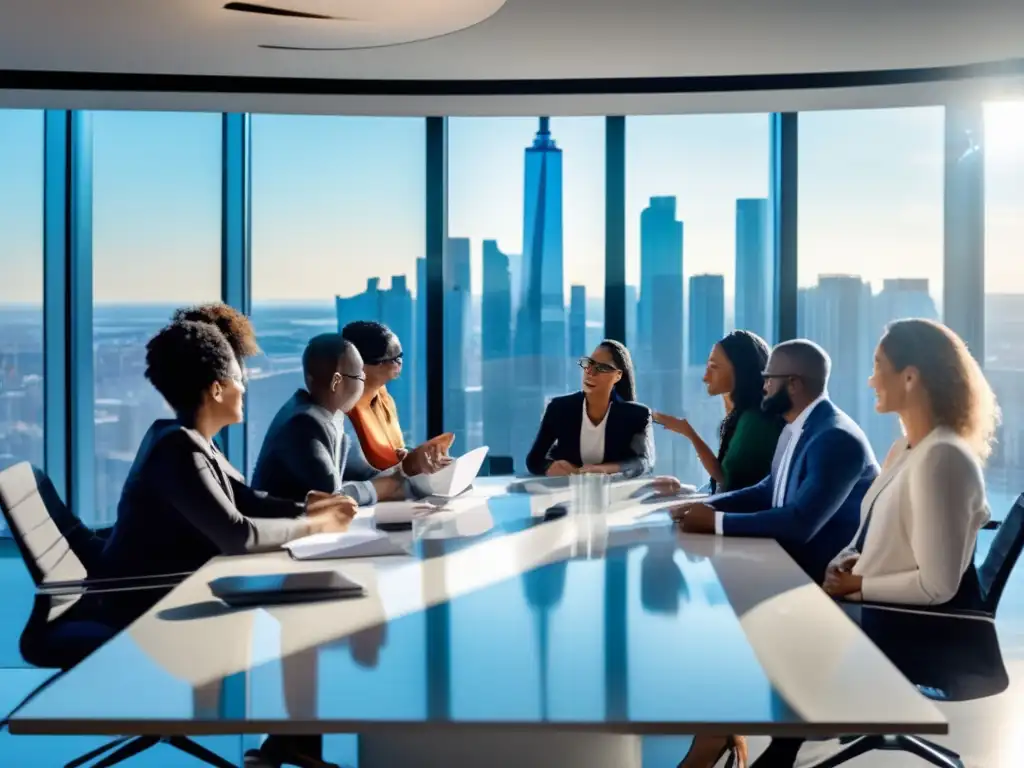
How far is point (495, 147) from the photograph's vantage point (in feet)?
24.9

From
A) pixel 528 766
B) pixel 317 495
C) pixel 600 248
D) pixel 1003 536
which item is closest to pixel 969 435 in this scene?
pixel 1003 536

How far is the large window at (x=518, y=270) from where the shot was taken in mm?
7547

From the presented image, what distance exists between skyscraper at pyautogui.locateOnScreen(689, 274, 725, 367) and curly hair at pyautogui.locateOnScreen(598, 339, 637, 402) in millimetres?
2368

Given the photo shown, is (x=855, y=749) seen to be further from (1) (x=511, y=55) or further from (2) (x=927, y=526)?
(1) (x=511, y=55)

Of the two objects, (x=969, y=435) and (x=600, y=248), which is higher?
(x=600, y=248)

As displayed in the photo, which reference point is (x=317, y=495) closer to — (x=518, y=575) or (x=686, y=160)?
(x=518, y=575)

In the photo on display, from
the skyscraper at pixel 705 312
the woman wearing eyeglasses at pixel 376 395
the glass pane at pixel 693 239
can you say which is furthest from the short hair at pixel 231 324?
the skyscraper at pixel 705 312

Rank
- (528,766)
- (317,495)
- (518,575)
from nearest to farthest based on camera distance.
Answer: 1. (528,766)
2. (518,575)
3. (317,495)

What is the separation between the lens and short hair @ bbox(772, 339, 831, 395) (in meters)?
3.78

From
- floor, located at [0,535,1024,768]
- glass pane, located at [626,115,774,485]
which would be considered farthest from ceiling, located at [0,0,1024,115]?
floor, located at [0,535,1024,768]

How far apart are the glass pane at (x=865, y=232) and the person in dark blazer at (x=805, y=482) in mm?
3659

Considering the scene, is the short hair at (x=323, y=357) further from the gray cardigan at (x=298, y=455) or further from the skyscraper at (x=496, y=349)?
the skyscraper at (x=496, y=349)

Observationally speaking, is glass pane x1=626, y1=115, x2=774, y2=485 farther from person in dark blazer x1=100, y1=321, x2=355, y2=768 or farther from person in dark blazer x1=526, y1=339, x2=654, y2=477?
person in dark blazer x1=100, y1=321, x2=355, y2=768

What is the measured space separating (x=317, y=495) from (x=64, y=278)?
4.65m
